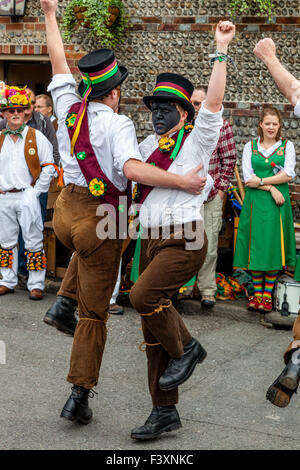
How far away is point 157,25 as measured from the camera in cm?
857

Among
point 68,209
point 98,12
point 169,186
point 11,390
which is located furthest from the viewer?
point 98,12

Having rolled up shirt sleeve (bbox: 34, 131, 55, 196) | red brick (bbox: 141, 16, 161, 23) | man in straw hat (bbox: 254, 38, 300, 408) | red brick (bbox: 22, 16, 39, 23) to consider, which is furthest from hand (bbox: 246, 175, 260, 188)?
red brick (bbox: 22, 16, 39, 23)

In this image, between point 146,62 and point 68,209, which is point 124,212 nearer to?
point 68,209

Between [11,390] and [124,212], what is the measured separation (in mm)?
1567

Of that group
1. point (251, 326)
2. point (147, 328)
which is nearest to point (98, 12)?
point (251, 326)

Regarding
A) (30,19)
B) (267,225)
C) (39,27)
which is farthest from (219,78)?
(30,19)

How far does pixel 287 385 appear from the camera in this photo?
3.82m

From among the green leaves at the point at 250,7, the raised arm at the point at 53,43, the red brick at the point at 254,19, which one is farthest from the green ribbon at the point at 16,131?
the raised arm at the point at 53,43

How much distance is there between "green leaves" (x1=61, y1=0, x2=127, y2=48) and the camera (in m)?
8.41

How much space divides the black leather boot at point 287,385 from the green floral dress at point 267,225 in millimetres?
3197

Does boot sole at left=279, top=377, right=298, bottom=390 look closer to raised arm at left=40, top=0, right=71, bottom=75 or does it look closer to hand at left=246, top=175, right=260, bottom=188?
raised arm at left=40, top=0, right=71, bottom=75

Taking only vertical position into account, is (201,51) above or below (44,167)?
above

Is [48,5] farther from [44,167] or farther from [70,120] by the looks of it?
[44,167]

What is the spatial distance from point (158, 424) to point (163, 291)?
822mm
